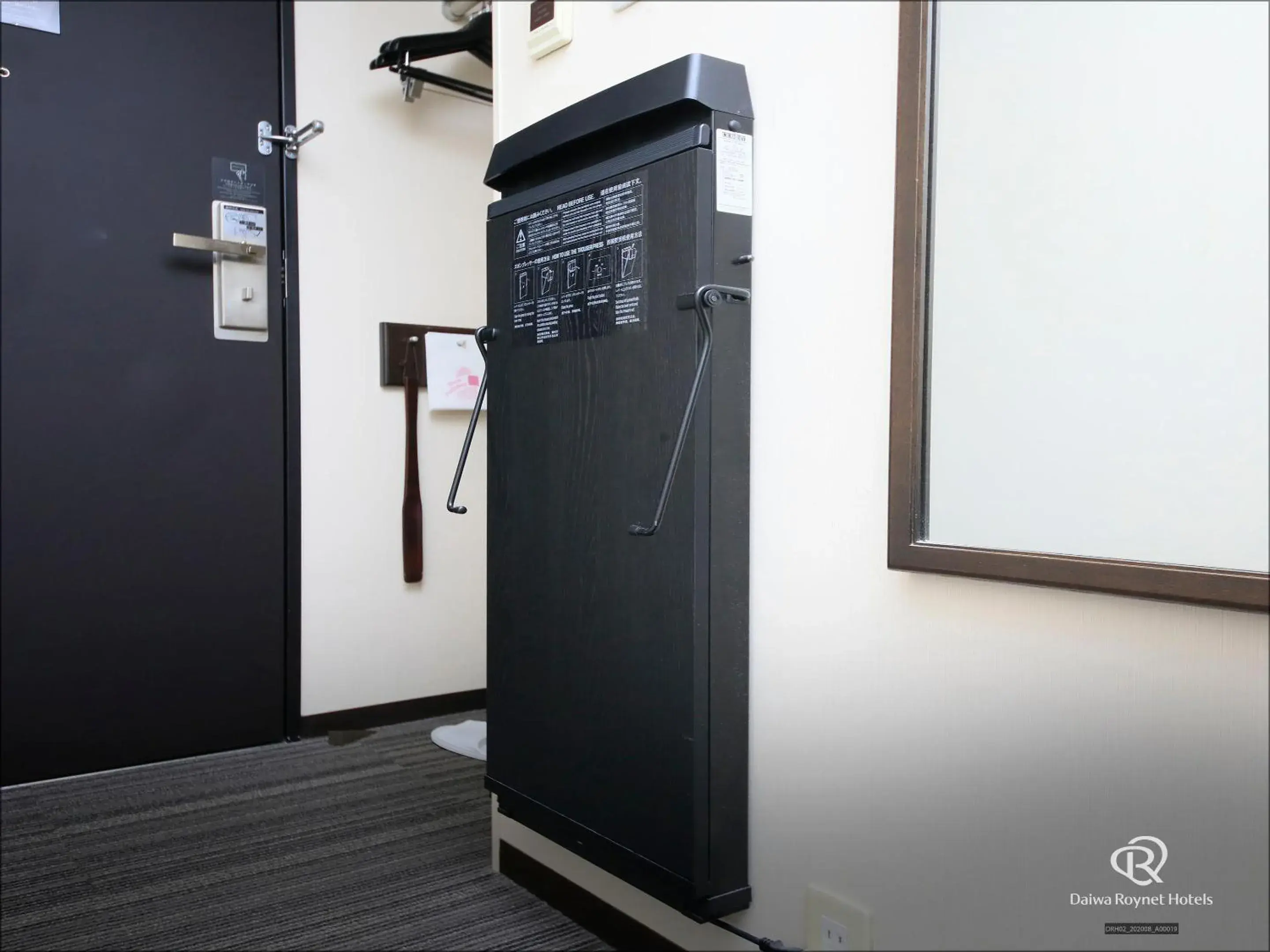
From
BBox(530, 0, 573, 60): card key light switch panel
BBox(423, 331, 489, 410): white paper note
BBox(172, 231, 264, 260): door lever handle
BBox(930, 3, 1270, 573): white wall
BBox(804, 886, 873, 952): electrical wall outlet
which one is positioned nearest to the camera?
BBox(930, 3, 1270, 573): white wall

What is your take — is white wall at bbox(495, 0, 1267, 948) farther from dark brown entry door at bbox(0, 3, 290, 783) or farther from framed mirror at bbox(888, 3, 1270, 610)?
dark brown entry door at bbox(0, 3, 290, 783)

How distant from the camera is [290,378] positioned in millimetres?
2557

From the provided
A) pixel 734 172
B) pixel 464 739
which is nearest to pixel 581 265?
pixel 734 172

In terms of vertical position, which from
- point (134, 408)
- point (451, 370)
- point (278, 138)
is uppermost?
point (278, 138)

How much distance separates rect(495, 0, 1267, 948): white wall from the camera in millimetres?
832

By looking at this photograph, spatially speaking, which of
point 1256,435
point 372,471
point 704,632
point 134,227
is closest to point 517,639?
point 704,632

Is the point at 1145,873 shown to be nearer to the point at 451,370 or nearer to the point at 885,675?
the point at 885,675

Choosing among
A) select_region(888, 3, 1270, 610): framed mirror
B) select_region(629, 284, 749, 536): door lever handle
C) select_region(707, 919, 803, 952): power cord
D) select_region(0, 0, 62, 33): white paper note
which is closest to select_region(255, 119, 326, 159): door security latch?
select_region(0, 0, 62, 33): white paper note

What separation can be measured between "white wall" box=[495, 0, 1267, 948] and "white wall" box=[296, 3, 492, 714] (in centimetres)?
A: 141

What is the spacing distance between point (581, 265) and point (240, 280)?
4.64 ft

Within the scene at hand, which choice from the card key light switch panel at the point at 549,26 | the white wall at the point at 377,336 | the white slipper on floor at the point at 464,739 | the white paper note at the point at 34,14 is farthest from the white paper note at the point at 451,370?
the card key light switch panel at the point at 549,26

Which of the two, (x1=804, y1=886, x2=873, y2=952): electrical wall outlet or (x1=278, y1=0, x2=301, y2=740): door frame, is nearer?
(x1=804, y1=886, x2=873, y2=952): electrical wall outlet

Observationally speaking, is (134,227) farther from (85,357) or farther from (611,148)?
(611,148)

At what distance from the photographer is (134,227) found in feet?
7.61
